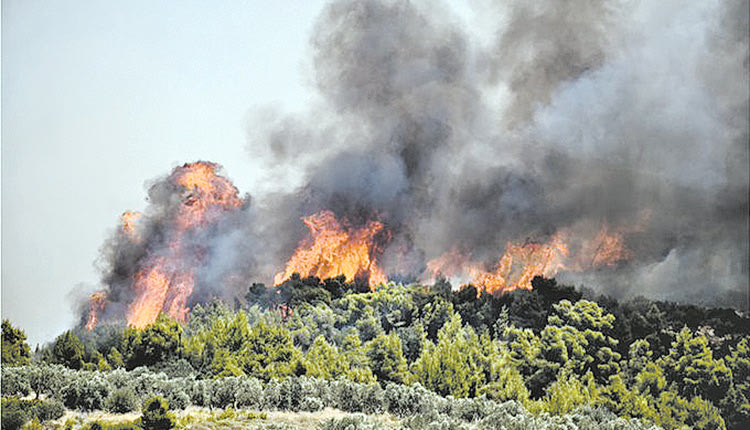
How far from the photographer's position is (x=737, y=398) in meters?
21.3

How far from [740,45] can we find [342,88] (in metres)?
11.6

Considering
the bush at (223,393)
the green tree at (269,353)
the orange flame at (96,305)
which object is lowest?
the bush at (223,393)

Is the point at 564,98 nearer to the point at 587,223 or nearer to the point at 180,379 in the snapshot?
the point at 587,223

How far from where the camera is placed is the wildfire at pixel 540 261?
934 inches

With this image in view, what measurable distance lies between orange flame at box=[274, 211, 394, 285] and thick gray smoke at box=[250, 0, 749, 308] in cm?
43

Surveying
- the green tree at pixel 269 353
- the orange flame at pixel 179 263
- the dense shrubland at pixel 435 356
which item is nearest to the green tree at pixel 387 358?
the dense shrubland at pixel 435 356

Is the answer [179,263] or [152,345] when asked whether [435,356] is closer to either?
[152,345]

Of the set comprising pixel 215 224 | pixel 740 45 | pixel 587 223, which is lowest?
pixel 587 223

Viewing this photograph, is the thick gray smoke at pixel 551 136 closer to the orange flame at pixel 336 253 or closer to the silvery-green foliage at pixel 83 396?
the orange flame at pixel 336 253

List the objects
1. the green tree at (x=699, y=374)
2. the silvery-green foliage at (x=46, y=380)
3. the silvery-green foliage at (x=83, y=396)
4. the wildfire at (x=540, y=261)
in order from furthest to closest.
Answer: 1. the wildfire at (x=540, y=261)
2. the green tree at (x=699, y=374)
3. the silvery-green foliage at (x=46, y=380)
4. the silvery-green foliage at (x=83, y=396)

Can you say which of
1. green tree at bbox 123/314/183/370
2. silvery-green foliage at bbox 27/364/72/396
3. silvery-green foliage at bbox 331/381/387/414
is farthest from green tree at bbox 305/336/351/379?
silvery-green foliage at bbox 27/364/72/396

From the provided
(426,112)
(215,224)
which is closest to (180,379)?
(215,224)

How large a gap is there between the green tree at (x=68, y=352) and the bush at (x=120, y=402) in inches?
220

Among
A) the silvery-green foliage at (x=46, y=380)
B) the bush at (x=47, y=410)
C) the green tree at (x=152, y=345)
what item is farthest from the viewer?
the green tree at (x=152, y=345)
